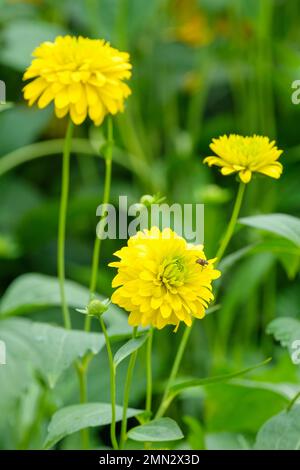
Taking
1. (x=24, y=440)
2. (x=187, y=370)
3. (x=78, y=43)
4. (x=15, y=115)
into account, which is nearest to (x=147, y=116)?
(x=15, y=115)

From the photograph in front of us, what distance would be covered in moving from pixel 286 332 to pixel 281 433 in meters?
0.06

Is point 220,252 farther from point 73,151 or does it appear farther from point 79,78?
point 73,151

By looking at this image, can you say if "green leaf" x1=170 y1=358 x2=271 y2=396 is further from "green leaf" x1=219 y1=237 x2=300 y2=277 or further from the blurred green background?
the blurred green background

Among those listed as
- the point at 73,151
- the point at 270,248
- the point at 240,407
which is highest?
the point at 73,151

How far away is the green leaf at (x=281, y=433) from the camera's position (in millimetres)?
461

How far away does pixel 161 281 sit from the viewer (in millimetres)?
376

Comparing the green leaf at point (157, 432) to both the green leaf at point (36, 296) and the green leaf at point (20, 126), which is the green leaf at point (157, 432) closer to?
the green leaf at point (36, 296)

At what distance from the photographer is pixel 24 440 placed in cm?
68

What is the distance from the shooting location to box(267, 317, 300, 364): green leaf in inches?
17.7

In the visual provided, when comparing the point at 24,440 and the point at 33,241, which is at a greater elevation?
the point at 33,241

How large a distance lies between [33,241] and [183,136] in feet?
0.78

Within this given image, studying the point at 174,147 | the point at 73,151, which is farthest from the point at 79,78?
the point at 174,147

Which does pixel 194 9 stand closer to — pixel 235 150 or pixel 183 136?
pixel 183 136

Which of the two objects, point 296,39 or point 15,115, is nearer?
point 15,115
